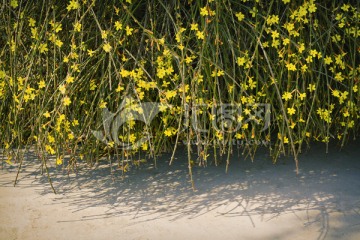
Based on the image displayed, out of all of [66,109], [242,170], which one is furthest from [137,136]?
[242,170]

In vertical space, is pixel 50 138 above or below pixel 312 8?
below

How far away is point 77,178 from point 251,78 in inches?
35.5

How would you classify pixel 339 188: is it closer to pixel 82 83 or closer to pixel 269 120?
pixel 269 120

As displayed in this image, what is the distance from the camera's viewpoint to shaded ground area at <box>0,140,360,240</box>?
199cm

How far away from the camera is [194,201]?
7.38 ft

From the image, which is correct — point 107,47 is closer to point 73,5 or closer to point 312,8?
point 73,5

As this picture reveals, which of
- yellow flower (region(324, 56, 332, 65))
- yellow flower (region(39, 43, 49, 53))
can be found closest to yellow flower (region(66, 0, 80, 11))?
yellow flower (region(39, 43, 49, 53))

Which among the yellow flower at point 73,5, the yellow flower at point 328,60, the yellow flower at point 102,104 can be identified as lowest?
the yellow flower at point 102,104

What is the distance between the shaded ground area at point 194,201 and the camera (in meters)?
1.99

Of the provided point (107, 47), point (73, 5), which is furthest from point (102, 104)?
point (73, 5)

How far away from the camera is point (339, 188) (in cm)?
230

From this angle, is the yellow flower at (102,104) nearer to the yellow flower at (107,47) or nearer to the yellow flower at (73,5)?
the yellow flower at (107,47)

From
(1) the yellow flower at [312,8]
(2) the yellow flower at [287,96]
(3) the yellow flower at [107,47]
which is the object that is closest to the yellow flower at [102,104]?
(3) the yellow flower at [107,47]

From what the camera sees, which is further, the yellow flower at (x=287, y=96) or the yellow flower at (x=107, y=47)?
the yellow flower at (x=287, y=96)
